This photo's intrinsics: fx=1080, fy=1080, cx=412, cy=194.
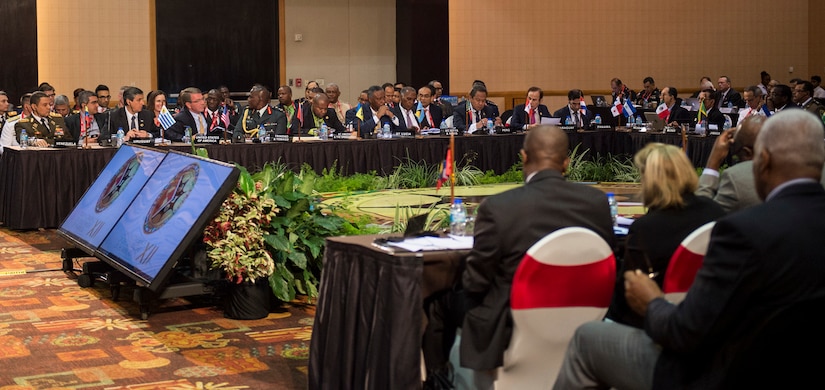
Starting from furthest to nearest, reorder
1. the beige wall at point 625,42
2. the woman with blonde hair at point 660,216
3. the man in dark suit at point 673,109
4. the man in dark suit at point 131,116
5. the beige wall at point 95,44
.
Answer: the beige wall at point 625,42 < the beige wall at point 95,44 < the man in dark suit at point 673,109 < the man in dark suit at point 131,116 < the woman with blonde hair at point 660,216

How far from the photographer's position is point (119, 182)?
707cm

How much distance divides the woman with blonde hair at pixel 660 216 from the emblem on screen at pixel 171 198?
3.20 meters

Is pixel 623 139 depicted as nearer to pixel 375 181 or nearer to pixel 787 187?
pixel 375 181

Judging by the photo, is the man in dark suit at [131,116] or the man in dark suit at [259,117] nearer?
the man in dark suit at [131,116]

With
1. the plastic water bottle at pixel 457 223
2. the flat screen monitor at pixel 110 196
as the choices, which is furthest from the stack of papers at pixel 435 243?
the flat screen monitor at pixel 110 196

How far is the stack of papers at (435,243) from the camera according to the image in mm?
3961

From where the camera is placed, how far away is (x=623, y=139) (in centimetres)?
1236

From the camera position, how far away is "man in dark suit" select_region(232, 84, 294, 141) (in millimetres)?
11523

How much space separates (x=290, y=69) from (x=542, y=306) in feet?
51.9

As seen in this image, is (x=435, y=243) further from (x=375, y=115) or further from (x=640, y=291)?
(x=375, y=115)

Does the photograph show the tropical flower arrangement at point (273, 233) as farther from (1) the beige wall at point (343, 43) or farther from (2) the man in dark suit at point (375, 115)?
(1) the beige wall at point (343, 43)

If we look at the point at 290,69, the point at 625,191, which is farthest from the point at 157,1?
the point at 625,191

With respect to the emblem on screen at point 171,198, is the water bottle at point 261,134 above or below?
above

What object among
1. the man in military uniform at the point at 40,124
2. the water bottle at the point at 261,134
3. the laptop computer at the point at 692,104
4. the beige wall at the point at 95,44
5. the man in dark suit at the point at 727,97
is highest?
the beige wall at the point at 95,44
